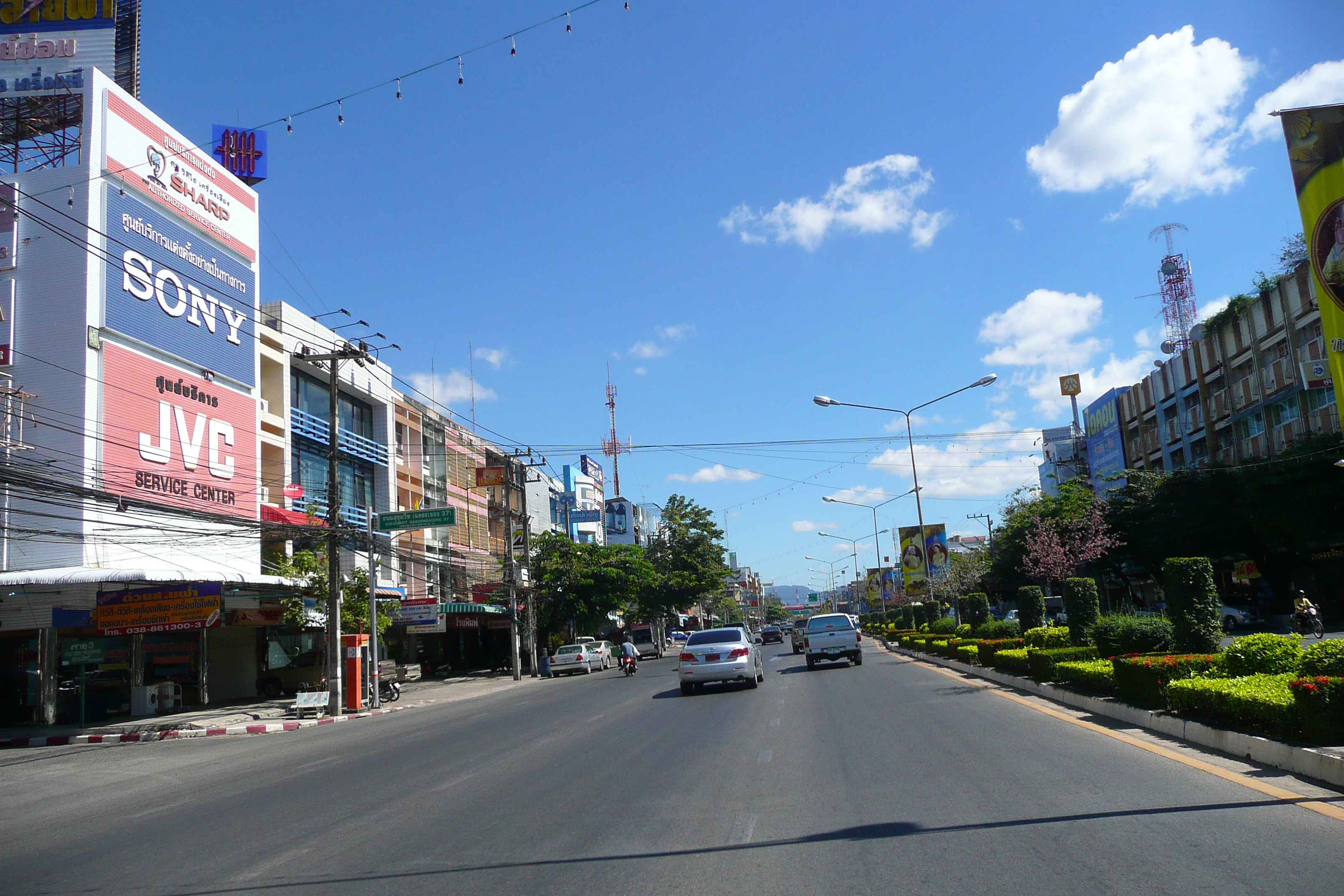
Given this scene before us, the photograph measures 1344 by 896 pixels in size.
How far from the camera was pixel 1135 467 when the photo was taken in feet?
191

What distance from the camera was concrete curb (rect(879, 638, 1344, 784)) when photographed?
7.88 meters

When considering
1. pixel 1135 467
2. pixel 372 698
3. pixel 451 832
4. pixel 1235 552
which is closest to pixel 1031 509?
pixel 1235 552

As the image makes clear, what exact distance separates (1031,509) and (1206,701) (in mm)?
38763

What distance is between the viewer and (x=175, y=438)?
28.7m

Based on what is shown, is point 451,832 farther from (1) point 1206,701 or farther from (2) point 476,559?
(2) point 476,559

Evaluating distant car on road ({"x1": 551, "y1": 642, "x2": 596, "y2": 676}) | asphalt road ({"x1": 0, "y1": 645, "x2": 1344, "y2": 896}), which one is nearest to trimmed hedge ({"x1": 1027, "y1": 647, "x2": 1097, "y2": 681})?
asphalt road ({"x1": 0, "y1": 645, "x2": 1344, "y2": 896})

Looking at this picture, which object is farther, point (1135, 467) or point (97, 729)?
point (1135, 467)

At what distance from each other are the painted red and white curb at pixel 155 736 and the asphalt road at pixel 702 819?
6.01 metres

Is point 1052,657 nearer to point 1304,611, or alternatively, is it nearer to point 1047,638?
point 1047,638

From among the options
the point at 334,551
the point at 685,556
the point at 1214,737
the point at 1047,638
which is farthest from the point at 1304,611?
the point at 685,556

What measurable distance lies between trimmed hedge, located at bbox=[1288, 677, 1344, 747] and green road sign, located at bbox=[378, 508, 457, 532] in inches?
912

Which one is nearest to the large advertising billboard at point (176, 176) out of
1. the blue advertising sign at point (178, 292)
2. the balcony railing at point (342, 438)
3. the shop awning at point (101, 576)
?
the blue advertising sign at point (178, 292)

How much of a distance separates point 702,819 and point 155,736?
18790 millimetres

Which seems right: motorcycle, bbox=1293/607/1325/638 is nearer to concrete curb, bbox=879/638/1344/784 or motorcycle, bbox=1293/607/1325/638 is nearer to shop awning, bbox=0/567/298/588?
concrete curb, bbox=879/638/1344/784
